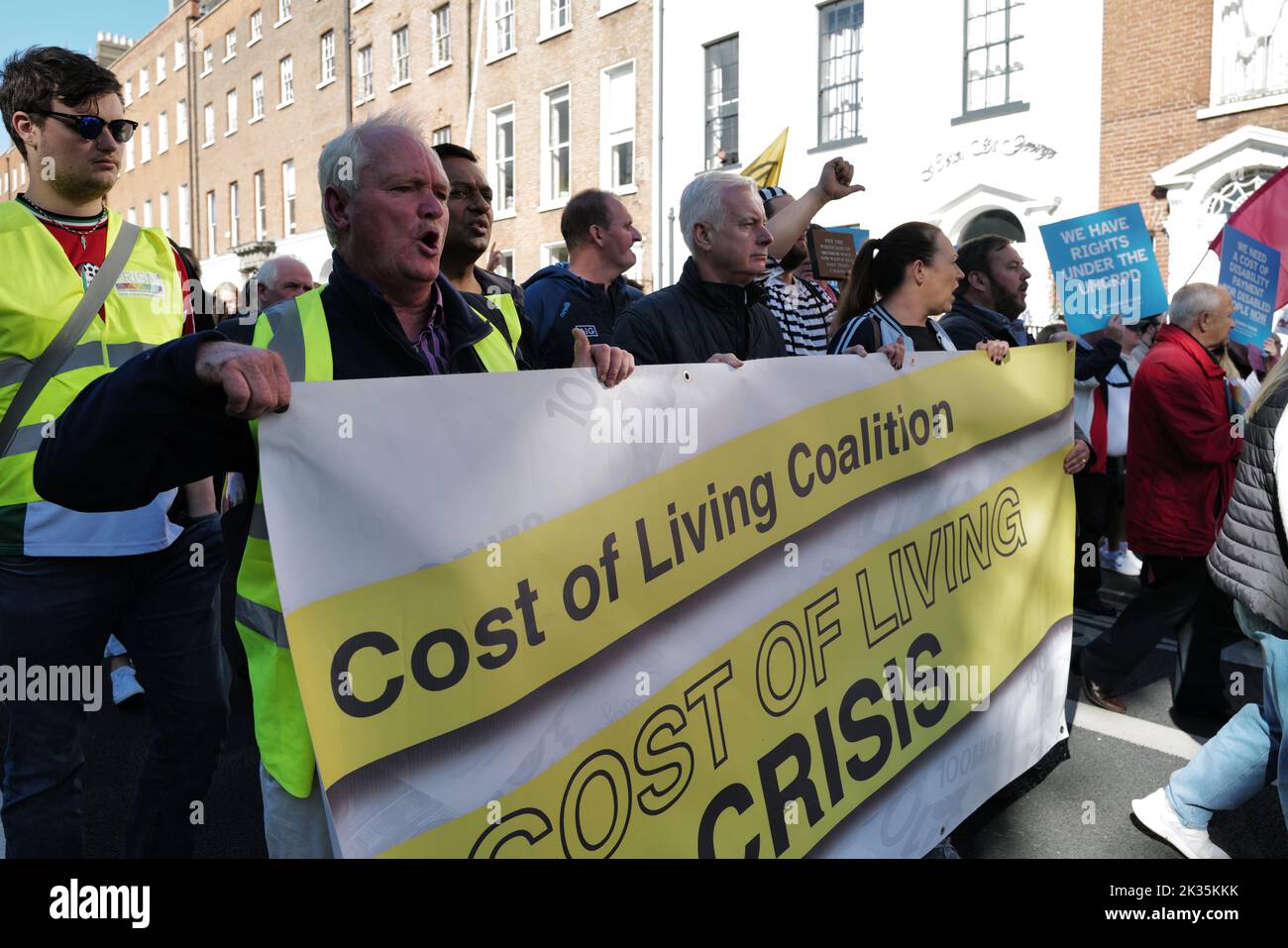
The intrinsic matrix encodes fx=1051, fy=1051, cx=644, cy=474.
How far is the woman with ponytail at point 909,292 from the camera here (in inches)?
152

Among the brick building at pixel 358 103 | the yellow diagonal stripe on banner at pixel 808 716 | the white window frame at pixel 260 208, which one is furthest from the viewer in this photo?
the white window frame at pixel 260 208

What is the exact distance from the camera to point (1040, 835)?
3654 mm

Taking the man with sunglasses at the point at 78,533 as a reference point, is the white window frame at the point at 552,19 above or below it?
above

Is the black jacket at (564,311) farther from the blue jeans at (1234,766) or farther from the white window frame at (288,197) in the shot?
the white window frame at (288,197)

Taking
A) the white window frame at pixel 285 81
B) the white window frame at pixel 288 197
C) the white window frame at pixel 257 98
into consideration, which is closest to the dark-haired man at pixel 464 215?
the white window frame at pixel 288 197

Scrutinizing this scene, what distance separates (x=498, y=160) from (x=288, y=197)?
12.1 m

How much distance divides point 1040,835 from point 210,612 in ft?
9.26

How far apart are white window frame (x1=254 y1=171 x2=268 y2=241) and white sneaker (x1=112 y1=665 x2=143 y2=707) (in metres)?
32.7

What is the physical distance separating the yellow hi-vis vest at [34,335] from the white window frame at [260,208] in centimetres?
3513

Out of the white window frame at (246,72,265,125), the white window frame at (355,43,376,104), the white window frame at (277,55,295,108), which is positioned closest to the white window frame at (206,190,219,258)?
the white window frame at (246,72,265,125)

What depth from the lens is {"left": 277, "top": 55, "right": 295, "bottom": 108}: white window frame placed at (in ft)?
109

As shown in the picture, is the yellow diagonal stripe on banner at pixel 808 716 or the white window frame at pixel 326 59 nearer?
the yellow diagonal stripe on banner at pixel 808 716
